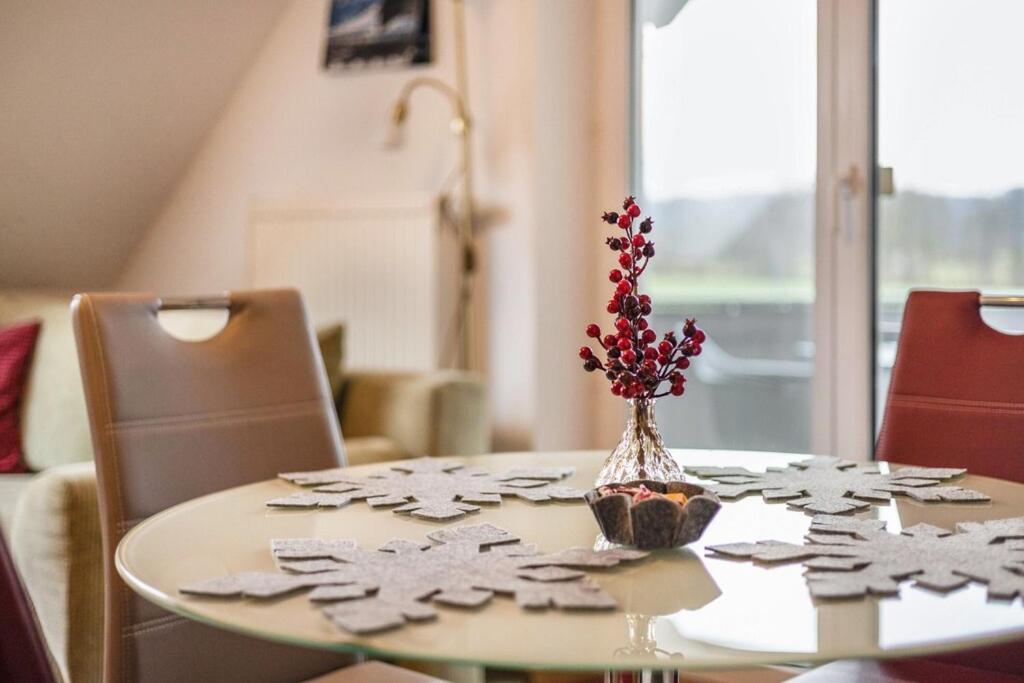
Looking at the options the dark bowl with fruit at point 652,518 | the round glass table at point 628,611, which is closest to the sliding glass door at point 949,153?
the round glass table at point 628,611

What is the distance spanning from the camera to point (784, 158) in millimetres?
2977

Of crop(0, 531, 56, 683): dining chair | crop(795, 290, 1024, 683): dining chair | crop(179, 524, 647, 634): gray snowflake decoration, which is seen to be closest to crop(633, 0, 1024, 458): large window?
crop(795, 290, 1024, 683): dining chair

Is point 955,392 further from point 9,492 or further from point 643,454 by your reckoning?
point 9,492

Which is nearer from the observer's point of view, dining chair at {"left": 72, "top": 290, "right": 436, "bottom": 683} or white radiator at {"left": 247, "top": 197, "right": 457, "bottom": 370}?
dining chair at {"left": 72, "top": 290, "right": 436, "bottom": 683}

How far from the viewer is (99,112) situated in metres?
3.73

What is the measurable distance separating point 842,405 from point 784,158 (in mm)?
650

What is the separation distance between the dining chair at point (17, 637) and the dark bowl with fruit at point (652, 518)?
1.68 feet

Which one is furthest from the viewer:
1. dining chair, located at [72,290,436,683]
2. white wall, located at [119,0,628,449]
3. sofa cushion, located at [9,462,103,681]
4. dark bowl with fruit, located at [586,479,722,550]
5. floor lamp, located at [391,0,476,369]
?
floor lamp, located at [391,0,476,369]

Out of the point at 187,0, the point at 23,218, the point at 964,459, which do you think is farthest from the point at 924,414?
the point at 23,218

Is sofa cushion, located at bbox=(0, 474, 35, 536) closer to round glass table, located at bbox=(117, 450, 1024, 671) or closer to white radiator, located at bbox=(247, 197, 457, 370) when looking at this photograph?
white radiator, located at bbox=(247, 197, 457, 370)

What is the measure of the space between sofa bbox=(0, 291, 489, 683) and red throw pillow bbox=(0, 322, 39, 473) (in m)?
0.02

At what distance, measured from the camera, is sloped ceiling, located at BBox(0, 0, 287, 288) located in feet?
11.5

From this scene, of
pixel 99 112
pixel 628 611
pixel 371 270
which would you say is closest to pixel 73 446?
pixel 371 270

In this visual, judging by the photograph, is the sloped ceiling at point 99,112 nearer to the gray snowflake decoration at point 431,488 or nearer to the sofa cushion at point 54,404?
the sofa cushion at point 54,404
